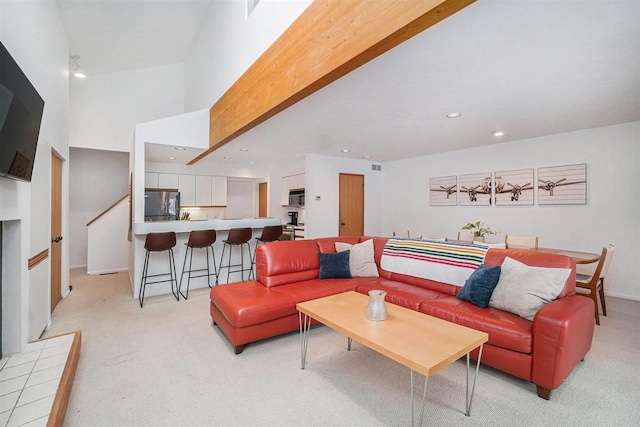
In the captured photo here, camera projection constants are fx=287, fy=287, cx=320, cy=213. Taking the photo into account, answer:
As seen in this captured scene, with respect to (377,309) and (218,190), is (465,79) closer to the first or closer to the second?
(377,309)

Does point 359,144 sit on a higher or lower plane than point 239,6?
lower

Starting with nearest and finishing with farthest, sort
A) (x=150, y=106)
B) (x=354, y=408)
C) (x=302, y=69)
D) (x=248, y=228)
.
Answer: (x=354, y=408) < (x=302, y=69) < (x=248, y=228) < (x=150, y=106)

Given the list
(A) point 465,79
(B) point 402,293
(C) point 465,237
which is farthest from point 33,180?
(C) point 465,237

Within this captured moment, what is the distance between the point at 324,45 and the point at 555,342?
2.64 metres

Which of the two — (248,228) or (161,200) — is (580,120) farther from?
(161,200)

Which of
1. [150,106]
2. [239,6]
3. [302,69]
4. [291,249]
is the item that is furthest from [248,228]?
[150,106]

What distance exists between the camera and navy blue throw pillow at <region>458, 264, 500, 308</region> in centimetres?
246

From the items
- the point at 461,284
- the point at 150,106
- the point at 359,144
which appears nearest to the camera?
the point at 461,284

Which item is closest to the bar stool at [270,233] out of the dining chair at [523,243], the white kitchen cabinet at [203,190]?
the white kitchen cabinet at [203,190]

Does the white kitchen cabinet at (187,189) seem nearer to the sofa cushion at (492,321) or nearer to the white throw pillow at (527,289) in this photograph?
the sofa cushion at (492,321)

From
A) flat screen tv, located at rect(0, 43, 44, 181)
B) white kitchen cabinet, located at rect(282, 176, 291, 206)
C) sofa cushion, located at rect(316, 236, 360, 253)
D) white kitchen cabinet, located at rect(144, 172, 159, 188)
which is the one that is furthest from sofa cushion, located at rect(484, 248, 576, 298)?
white kitchen cabinet, located at rect(144, 172, 159, 188)

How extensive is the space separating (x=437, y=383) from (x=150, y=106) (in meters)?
7.71

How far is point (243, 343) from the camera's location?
2543 millimetres

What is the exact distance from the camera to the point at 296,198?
666 centimetres
